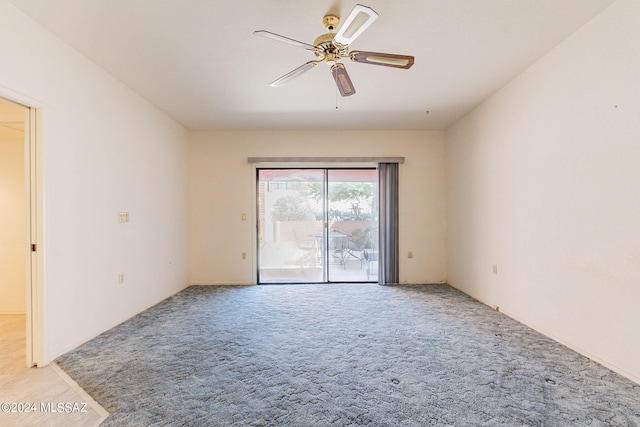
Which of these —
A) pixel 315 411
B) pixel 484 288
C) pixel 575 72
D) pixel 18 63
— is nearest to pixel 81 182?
pixel 18 63

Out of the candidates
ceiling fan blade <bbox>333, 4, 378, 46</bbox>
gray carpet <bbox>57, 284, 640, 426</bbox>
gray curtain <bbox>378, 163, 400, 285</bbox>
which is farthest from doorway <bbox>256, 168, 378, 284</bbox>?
ceiling fan blade <bbox>333, 4, 378, 46</bbox>

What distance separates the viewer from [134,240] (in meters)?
3.21

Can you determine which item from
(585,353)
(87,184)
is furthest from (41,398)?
(585,353)

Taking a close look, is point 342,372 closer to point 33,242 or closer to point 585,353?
point 585,353

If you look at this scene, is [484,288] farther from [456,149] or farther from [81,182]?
[81,182]

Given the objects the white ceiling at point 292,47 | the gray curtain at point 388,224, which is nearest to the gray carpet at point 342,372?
the gray curtain at point 388,224

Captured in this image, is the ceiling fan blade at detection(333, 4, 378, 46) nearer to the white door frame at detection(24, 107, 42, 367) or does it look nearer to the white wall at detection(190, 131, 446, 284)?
the white door frame at detection(24, 107, 42, 367)

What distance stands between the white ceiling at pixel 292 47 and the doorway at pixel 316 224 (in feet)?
4.43

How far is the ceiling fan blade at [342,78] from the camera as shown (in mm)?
2078

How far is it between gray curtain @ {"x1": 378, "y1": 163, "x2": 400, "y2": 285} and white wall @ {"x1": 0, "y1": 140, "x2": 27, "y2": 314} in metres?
Answer: 4.63

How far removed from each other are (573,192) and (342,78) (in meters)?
2.10

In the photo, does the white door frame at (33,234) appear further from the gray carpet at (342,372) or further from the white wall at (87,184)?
the gray carpet at (342,372)

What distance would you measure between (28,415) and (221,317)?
162 cm

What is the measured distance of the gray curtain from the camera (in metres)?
4.54
